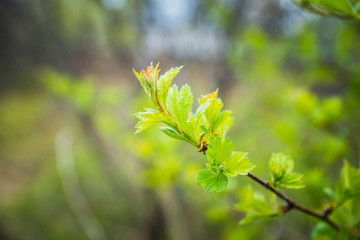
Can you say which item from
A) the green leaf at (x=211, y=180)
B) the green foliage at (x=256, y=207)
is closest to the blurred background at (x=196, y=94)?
the green foliage at (x=256, y=207)

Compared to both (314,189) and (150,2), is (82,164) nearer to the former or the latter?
(150,2)

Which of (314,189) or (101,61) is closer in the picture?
(314,189)

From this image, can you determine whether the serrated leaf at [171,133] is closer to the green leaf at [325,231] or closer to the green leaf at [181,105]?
the green leaf at [181,105]

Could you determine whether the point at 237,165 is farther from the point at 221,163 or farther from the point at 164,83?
the point at 164,83

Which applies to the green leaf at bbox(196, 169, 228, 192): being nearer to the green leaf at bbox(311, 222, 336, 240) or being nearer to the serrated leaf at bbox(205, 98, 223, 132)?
the serrated leaf at bbox(205, 98, 223, 132)

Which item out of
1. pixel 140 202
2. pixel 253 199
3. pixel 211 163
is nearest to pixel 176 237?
pixel 140 202
